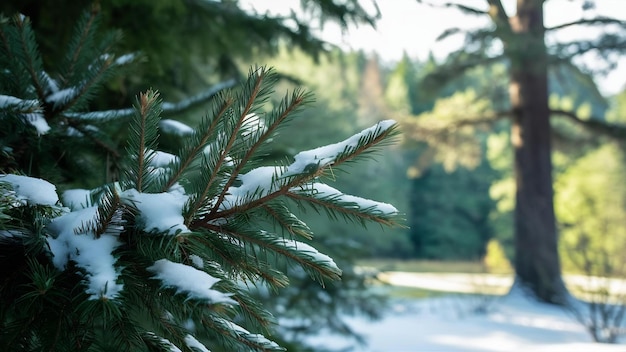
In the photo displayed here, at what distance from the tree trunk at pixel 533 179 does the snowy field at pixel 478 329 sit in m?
0.64

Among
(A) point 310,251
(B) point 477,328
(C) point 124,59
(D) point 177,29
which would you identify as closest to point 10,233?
(A) point 310,251

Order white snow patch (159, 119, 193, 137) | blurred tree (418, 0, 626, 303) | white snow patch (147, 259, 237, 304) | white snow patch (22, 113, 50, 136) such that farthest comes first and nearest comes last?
blurred tree (418, 0, 626, 303)
white snow patch (159, 119, 193, 137)
white snow patch (22, 113, 50, 136)
white snow patch (147, 259, 237, 304)

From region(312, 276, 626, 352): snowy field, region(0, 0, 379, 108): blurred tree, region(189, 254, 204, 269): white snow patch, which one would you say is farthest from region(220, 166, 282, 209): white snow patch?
region(312, 276, 626, 352): snowy field

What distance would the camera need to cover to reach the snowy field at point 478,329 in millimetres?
8125

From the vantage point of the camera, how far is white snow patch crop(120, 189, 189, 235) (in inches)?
40.0

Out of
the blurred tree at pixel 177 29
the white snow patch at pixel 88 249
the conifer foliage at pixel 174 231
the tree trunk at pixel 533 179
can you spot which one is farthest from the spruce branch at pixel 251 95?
the tree trunk at pixel 533 179

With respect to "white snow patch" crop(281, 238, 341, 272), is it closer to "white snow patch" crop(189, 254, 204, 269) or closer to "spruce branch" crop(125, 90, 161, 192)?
"white snow patch" crop(189, 254, 204, 269)

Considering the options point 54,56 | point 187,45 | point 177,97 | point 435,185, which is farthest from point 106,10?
point 435,185

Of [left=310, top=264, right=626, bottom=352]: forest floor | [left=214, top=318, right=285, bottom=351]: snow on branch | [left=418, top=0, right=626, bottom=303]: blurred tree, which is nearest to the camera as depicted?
[left=214, top=318, right=285, bottom=351]: snow on branch

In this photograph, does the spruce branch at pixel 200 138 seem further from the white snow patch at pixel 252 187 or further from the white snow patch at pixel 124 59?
the white snow patch at pixel 124 59

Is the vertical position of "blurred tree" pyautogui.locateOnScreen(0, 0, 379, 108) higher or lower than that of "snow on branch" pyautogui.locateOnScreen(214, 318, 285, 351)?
higher

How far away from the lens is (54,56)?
9.59 feet

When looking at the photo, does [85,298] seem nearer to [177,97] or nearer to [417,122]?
[177,97]

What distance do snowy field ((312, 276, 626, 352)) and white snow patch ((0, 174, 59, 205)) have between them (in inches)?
235
